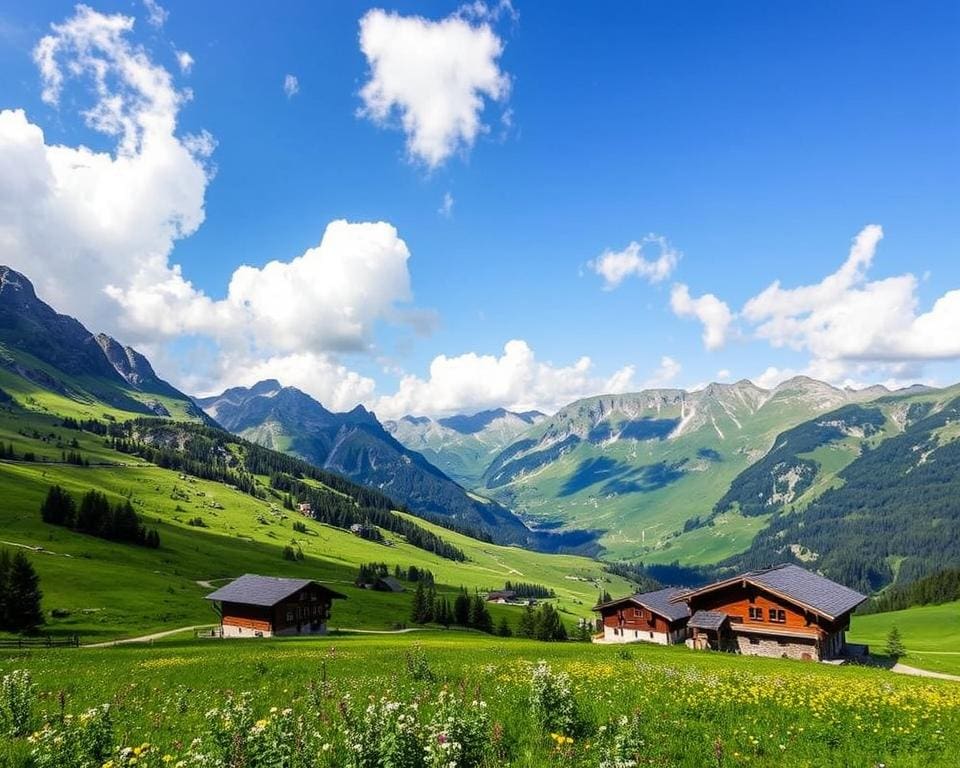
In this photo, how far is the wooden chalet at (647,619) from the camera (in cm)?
8662

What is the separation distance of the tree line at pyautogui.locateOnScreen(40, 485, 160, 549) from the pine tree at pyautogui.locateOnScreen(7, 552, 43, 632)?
75.6 m

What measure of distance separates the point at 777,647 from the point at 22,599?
86.4m

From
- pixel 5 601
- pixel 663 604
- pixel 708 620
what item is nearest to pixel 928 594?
pixel 663 604

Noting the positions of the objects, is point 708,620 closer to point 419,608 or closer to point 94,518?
point 419,608

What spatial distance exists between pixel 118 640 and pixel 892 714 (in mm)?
75257

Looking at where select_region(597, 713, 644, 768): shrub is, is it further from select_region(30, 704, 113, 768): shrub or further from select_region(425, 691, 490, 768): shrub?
select_region(30, 704, 113, 768): shrub

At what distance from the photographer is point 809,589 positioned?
66.3 m

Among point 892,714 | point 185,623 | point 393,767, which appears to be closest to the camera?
point 393,767

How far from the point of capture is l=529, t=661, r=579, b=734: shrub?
1246cm

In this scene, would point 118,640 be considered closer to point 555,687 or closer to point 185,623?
point 185,623

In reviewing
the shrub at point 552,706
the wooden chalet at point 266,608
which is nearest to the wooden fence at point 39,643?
the wooden chalet at point 266,608

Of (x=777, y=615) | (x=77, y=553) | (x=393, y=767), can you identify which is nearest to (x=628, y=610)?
(x=777, y=615)

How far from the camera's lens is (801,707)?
1628 centimetres

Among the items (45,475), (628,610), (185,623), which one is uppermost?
(45,475)
